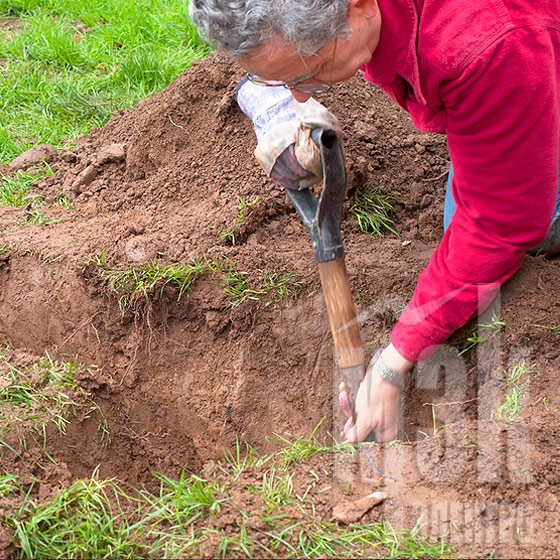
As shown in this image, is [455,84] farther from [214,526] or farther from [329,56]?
[214,526]

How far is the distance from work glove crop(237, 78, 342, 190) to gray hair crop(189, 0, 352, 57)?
20.8 inches

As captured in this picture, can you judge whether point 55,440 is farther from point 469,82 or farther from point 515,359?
point 469,82

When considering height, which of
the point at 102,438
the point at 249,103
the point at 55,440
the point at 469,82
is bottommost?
the point at 102,438

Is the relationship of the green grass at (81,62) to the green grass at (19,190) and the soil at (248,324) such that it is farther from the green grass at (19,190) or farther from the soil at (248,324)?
the soil at (248,324)

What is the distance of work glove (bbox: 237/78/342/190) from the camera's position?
2.24 m

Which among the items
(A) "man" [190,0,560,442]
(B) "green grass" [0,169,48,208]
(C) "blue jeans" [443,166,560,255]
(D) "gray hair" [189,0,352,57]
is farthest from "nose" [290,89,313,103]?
(B) "green grass" [0,169,48,208]

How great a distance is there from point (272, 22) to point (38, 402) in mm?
1542

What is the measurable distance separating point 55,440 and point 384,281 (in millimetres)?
1369

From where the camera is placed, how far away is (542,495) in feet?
6.16

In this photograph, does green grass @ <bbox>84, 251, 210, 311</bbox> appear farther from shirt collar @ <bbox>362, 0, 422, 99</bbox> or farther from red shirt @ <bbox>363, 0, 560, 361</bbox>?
shirt collar @ <bbox>362, 0, 422, 99</bbox>

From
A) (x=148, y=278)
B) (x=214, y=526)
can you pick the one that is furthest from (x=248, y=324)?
(x=214, y=526)

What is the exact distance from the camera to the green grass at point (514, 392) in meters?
2.13

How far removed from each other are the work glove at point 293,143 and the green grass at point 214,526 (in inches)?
39.2

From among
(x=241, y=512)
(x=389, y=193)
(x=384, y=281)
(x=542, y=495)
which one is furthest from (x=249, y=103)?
(x=542, y=495)
